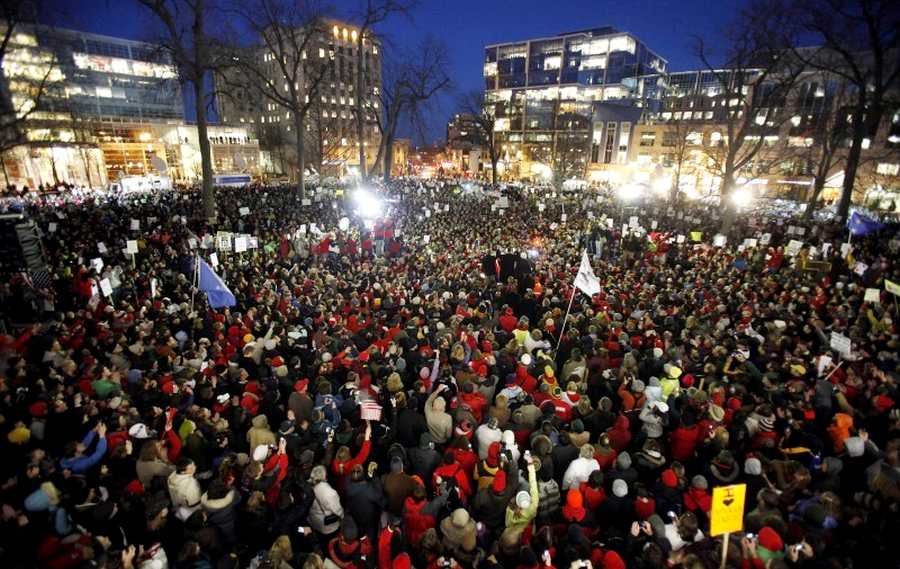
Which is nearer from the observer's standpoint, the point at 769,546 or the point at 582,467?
the point at 769,546

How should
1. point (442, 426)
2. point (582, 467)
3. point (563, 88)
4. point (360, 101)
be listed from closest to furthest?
point (582, 467)
point (442, 426)
point (360, 101)
point (563, 88)

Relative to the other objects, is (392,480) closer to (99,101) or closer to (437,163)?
(99,101)

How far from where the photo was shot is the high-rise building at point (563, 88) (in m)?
81.4

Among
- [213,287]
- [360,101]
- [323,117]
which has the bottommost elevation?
[213,287]

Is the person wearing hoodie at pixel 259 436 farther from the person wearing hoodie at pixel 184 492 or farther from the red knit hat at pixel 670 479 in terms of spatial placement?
the red knit hat at pixel 670 479

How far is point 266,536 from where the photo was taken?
421 centimetres

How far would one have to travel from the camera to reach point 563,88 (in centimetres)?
9050

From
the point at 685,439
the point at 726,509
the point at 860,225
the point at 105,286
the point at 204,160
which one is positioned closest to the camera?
the point at 726,509

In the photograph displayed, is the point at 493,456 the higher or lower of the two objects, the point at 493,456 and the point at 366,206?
the lower

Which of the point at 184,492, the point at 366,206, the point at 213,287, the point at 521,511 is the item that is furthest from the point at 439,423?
the point at 366,206

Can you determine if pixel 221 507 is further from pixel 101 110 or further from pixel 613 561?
pixel 101 110

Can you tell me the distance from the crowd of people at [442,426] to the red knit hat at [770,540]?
0.7 inches

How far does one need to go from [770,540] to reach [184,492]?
17.1 feet

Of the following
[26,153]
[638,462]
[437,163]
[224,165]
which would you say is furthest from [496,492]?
[437,163]
